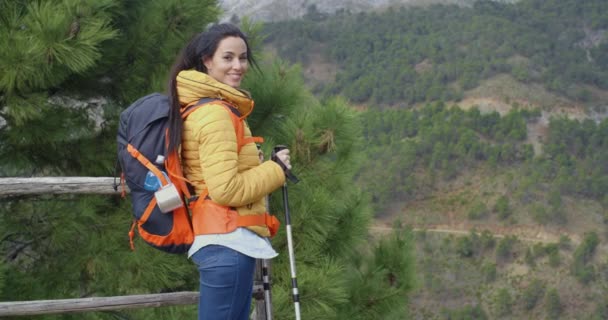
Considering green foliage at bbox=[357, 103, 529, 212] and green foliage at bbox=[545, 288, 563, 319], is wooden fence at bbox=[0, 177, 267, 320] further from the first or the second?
green foliage at bbox=[357, 103, 529, 212]

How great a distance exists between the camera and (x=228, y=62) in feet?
5.52

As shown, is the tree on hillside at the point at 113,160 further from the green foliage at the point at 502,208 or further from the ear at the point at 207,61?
the green foliage at the point at 502,208

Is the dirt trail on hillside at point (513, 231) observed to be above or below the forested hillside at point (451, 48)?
below

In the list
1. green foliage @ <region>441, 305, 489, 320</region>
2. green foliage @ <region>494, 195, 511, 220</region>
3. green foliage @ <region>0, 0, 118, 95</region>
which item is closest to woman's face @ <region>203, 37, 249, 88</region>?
green foliage @ <region>0, 0, 118, 95</region>

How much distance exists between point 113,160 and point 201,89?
6.61ft

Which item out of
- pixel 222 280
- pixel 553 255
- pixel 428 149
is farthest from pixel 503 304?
pixel 222 280

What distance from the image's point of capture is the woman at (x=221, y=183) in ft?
4.99

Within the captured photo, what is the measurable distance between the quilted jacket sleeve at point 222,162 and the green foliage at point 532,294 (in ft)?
104

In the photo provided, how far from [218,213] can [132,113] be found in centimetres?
31

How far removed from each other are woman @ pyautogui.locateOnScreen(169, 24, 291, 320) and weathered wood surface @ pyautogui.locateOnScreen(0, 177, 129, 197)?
525 millimetres

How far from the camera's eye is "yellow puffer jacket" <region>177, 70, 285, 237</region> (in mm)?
1513

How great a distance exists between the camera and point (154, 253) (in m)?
3.12

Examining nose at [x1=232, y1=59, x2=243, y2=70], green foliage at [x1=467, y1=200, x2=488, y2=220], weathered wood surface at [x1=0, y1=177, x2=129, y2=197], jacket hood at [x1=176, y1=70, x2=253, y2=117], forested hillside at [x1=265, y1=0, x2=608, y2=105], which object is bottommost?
green foliage at [x1=467, y1=200, x2=488, y2=220]

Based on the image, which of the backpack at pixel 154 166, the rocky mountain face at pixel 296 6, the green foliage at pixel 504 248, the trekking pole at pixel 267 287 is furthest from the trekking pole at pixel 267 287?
the rocky mountain face at pixel 296 6
